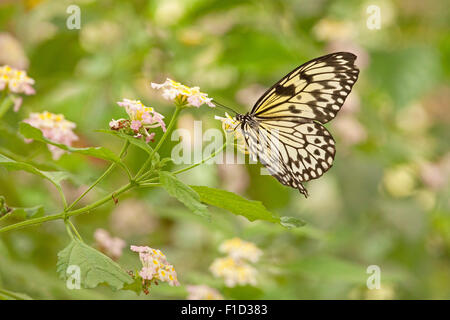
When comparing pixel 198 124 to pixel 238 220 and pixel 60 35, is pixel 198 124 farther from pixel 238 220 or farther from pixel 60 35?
pixel 60 35

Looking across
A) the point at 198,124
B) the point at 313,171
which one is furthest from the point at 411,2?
the point at 313,171

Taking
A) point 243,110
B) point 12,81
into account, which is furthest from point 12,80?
point 243,110

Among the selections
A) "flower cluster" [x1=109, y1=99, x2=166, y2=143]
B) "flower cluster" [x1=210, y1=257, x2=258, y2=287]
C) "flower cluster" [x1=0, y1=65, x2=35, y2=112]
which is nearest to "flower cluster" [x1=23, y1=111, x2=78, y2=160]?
"flower cluster" [x1=0, y1=65, x2=35, y2=112]

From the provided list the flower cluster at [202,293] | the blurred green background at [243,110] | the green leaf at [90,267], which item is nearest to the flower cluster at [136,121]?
the green leaf at [90,267]

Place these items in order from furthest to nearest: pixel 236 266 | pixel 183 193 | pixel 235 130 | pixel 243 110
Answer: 1. pixel 243 110
2. pixel 236 266
3. pixel 235 130
4. pixel 183 193

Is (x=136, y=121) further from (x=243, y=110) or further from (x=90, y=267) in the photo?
(x=243, y=110)

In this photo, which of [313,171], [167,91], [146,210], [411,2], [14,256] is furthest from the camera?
[411,2]

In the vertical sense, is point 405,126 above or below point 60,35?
above
